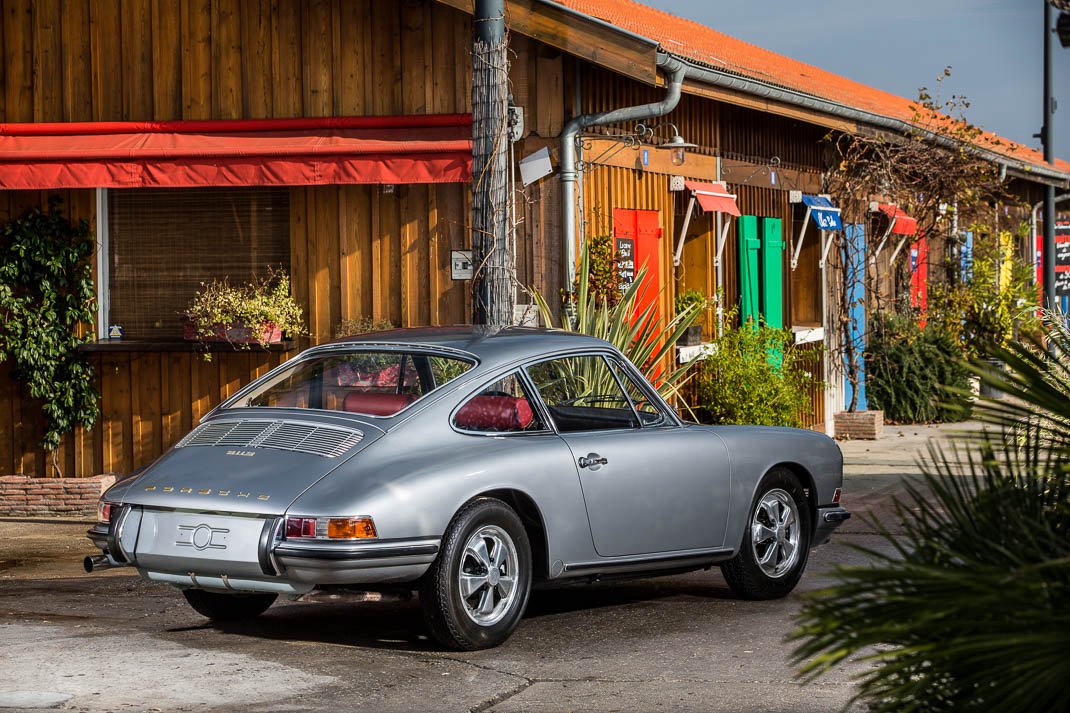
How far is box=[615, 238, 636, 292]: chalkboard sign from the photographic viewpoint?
1338cm

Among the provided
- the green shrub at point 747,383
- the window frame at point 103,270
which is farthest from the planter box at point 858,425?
the window frame at point 103,270

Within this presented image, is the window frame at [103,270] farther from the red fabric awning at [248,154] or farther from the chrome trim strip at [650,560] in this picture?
the chrome trim strip at [650,560]

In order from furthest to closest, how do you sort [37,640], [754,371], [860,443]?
[860,443], [754,371], [37,640]

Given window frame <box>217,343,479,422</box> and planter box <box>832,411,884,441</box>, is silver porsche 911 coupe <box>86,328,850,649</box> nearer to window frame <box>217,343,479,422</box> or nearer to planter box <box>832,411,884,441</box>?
window frame <box>217,343,479,422</box>

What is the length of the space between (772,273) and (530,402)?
9473 mm

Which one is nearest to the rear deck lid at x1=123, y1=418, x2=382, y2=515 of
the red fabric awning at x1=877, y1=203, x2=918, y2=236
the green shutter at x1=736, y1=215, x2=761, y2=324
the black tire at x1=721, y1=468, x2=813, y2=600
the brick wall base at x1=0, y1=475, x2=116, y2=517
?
the black tire at x1=721, y1=468, x2=813, y2=600

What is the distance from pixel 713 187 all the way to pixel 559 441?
25.8 feet

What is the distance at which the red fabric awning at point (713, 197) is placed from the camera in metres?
14.5

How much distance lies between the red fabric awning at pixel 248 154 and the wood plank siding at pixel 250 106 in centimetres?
22

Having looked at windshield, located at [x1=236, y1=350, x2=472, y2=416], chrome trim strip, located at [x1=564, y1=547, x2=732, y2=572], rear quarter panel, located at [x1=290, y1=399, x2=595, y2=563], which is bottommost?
chrome trim strip, located at [x1=564, y1=547, x2=732, y2=572]

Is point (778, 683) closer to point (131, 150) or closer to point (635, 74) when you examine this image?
point (635, 74)

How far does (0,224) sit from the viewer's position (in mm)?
13422

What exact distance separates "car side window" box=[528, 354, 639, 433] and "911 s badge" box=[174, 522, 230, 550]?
1.84m

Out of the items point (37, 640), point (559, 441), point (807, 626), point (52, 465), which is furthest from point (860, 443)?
point (807, 626)
